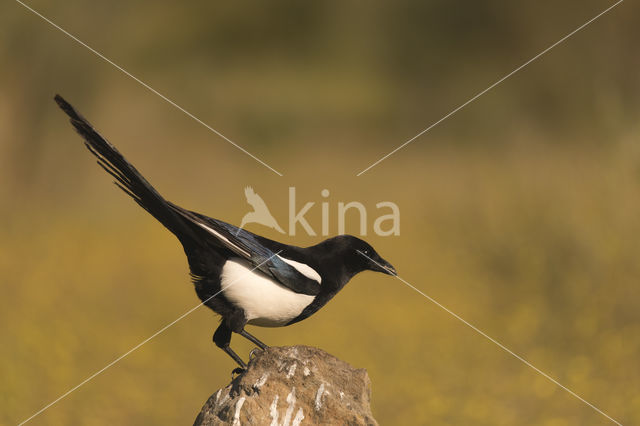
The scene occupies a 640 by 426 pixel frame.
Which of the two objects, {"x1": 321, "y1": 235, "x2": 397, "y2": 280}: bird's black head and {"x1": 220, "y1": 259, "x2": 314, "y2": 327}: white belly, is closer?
{"x1": 220, "y1": 259, "x2": 314, "y2": 327}: white belly

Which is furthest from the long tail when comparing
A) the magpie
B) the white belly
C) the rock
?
the rock

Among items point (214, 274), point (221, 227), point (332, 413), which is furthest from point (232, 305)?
point (332, 413)

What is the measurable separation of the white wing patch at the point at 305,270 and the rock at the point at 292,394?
50cm

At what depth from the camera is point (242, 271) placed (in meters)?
4.38

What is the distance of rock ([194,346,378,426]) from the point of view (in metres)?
3.97

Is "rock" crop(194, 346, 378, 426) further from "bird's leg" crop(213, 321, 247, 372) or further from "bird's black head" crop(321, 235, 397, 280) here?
"bird's black head" crop(321, 235, 397, 280)

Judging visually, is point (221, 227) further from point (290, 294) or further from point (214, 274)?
point (290, 294)

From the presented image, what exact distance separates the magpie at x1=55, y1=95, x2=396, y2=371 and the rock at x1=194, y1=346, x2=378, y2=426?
24 cm

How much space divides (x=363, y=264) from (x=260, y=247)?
28.8 inches

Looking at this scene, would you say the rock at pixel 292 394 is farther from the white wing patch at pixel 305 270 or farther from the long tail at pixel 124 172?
the long tail at pixel 124 172

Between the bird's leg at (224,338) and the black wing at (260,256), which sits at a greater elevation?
the black wing at (260,256)

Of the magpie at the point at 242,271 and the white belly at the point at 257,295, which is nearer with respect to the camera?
the magpie at the point at 242,271

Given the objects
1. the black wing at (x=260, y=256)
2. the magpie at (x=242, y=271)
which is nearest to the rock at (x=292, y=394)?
the magpie at (x=242, y=271)

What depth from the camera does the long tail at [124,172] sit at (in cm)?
392
